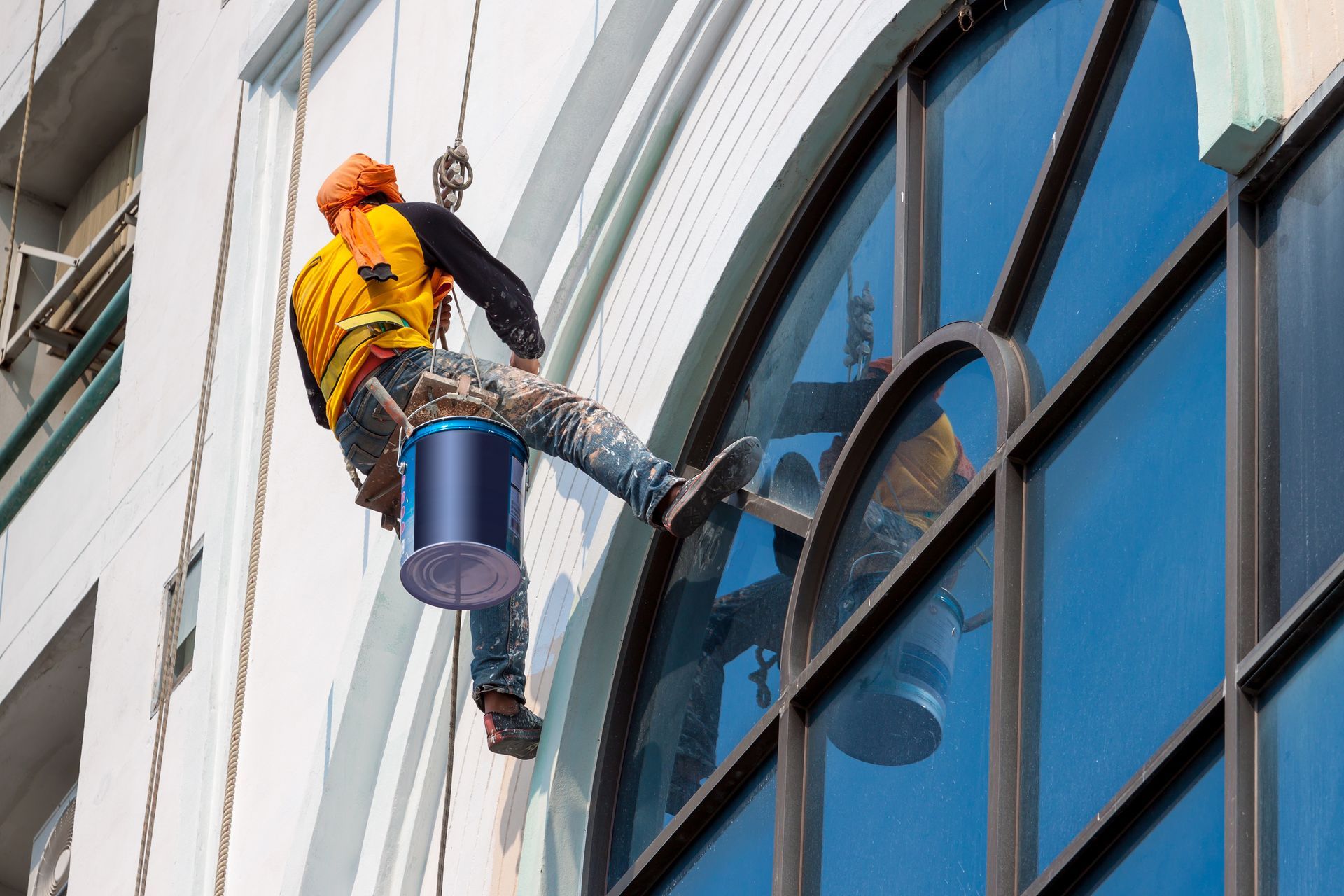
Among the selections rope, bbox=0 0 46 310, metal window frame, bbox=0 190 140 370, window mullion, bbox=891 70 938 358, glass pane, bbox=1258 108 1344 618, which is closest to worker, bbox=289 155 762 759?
window mullion, bbox=891 70 938 358

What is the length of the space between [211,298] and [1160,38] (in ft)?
24.0

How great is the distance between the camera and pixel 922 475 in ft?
25.5

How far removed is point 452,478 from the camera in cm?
779

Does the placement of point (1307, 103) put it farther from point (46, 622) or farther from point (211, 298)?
point (46, 622)

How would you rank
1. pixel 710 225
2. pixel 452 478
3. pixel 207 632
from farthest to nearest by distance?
pixel 207 632 → pixel 710 225 → pixel 452 478

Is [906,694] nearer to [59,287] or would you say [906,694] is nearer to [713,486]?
[713,486]

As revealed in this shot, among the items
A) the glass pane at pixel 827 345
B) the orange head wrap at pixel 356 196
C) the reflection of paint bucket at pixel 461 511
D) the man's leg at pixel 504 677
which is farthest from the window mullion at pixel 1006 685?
the orange head wrap at pixel 356 196

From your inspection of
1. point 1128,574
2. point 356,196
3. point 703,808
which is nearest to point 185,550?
point 356,196

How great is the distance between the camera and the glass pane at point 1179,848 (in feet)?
19.5

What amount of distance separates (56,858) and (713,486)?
844cm

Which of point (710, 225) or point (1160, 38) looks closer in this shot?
point (1160, 38)

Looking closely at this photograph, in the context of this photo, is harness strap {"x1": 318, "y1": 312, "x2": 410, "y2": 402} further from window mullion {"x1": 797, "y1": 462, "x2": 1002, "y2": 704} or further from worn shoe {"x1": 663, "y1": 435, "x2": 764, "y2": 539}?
window mullion {"x1": 797, "y1": 462, "x2": 1002, "y2": 704}

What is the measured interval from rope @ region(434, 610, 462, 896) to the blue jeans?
0.38 ft

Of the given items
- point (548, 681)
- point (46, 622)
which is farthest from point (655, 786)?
point (46, 622)
